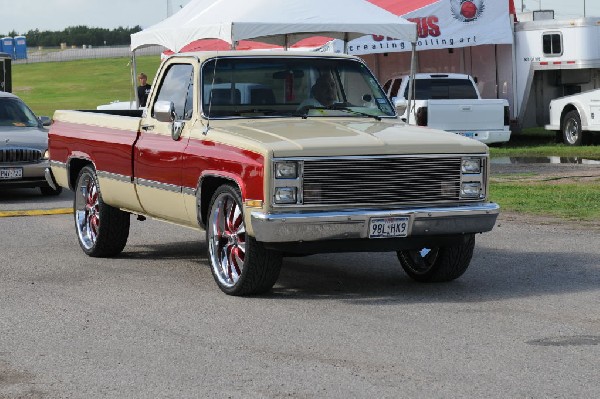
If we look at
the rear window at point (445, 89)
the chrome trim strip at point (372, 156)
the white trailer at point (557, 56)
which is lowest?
the chrome trim strip at point (372, 156)

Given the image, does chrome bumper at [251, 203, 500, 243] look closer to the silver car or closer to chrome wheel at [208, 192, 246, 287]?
chrome wheel at [208, 192, 246, 287]

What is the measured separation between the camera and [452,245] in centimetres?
995

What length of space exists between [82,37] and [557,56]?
167079mm

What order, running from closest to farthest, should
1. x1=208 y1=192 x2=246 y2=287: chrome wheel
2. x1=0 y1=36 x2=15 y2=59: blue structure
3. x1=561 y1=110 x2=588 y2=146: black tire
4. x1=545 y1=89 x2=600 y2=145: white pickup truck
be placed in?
1. x1=208 y1=192 x2=246 y2=287: chrome wheel
2. x1=545 y1=89 x2=600 y2=145: white pickup truck
3. x1=561 y1=110 x2=588 y2=146: black tire
4. x1=0 y1=36 x2=15 y2=59: blue structure

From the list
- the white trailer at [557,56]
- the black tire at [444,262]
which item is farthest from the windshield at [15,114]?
the white trailer at [557,56]

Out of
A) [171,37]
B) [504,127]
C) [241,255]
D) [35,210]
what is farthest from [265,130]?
[504,127]

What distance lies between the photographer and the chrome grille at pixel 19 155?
18125 millimetres

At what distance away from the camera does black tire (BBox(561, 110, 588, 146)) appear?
28281 mm

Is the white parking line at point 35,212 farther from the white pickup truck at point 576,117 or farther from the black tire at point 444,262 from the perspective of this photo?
the white pickup truck at point 576,117

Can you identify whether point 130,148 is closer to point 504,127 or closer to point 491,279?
point 491,279

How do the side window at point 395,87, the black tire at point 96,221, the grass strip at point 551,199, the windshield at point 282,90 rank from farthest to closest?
the side window at point 395,87, the grass strip at point 551,199, the black tire at point 96,221, the windshield at point 282,90

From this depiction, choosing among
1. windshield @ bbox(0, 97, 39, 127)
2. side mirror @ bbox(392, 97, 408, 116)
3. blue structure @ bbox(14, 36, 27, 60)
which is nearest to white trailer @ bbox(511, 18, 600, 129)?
windshield @ bbox(0, 97, 39, 127)

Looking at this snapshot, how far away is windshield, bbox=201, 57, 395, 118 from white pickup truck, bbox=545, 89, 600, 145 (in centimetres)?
1731

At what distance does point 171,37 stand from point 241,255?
1094 cm
